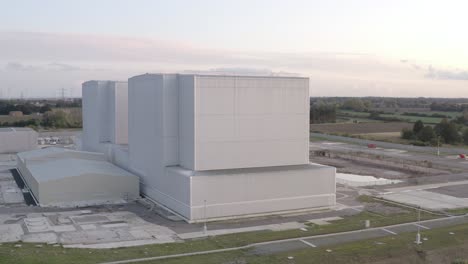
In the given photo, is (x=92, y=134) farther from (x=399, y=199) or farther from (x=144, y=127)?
(x=399, y=199)

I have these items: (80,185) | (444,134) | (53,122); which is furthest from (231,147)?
(53,122)

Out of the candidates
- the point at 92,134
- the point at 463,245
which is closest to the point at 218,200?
the point at 463,245

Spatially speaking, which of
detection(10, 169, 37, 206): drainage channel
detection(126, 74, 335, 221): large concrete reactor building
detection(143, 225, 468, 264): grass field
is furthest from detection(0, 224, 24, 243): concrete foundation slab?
detection(126, 74, 335, 221): large concrete reactor building

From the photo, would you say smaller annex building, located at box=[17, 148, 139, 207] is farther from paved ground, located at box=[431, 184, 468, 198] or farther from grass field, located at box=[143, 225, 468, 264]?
paved ground, located at box=[431, 184, 468, 198]

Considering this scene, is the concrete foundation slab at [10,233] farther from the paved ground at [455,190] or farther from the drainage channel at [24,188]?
the paved ground at [455,190]

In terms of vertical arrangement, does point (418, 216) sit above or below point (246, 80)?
below

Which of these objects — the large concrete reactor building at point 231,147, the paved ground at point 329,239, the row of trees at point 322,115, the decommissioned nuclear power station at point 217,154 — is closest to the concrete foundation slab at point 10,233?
the decommissioned nuclear power station at point 217,154
